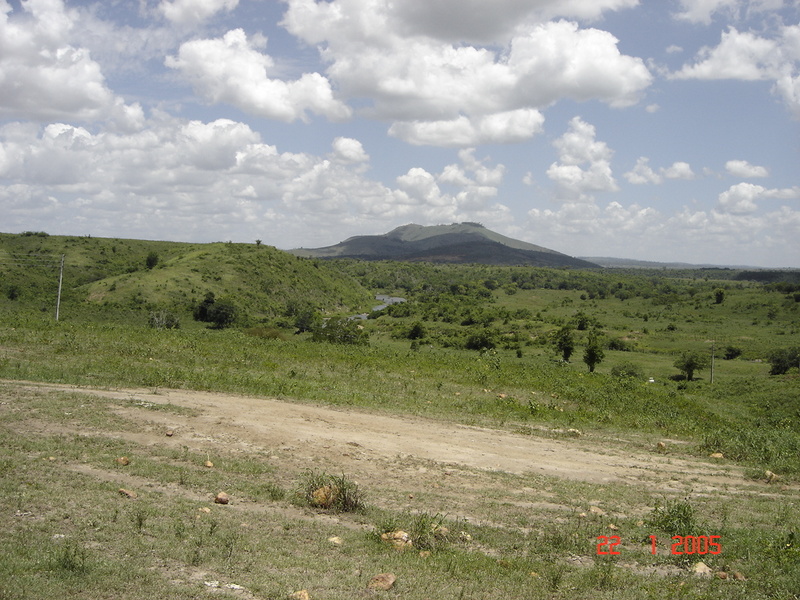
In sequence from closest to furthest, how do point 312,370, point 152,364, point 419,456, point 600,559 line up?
1. point 600,559
2. point 419,456
3. point 152,364
4. point 312,370

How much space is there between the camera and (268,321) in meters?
86.9

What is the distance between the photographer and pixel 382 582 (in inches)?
313

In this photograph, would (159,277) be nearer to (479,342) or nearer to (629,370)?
(479,342)

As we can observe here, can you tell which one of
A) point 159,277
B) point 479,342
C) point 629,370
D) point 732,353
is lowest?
point 479,342

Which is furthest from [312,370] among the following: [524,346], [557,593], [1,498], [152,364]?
[524,346]

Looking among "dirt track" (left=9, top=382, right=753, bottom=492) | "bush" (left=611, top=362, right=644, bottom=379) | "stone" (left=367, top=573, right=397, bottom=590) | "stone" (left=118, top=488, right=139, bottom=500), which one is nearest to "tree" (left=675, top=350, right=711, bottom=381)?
"bush" (left=611, top=362, right=644, bottom=379)

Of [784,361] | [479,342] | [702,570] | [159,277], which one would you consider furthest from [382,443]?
[159,277]

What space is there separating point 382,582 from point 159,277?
304ft

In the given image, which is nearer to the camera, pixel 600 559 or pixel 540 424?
pixel 600 559

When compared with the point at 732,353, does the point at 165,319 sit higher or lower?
lower

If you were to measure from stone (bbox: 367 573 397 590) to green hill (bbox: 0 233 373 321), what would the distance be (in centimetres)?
7381

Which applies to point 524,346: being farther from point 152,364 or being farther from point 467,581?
point 467,581

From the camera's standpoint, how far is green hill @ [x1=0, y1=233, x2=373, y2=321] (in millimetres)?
82750

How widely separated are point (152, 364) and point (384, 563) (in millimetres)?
18522
